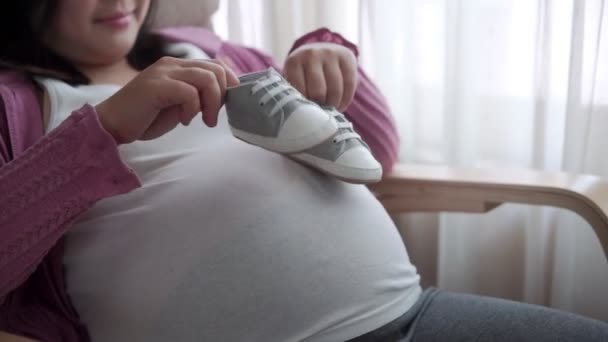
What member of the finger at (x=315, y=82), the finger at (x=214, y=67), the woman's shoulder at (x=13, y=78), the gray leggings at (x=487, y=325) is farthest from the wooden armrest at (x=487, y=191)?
the woman's shoulder at (x=13, y=78)

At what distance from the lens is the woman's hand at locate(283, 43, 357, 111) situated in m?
0.82

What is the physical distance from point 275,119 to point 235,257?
152mm

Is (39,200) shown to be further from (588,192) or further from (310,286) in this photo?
(588,192)

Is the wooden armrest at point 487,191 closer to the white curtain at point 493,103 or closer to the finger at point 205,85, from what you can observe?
the white curtain at point 493,103

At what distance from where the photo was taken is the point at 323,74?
0.84 meters

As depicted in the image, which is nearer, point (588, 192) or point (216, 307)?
point (216, 307)

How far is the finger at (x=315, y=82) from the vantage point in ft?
2.67

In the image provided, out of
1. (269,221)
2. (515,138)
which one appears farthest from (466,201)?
(269,221)

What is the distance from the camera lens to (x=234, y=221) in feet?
2.49

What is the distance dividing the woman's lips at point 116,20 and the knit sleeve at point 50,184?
0.74ft

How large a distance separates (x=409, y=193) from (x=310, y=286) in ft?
1.05

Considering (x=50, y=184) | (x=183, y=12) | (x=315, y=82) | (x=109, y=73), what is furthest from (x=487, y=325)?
(x=183, y=12)

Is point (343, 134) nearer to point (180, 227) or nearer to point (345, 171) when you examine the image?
point (345, 171)

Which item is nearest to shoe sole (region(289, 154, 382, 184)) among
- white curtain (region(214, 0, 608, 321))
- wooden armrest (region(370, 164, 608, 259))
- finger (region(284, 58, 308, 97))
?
finger (region(284, 58, 308, 97))
